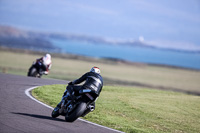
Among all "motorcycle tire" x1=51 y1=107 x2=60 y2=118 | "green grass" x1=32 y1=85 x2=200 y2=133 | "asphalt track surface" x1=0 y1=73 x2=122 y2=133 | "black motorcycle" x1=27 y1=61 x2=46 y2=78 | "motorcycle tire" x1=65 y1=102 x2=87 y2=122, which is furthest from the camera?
"black motorcycle" x1=27 y1=61 x2=46 y2=78

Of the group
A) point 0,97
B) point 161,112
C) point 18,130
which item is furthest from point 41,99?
point 18,130

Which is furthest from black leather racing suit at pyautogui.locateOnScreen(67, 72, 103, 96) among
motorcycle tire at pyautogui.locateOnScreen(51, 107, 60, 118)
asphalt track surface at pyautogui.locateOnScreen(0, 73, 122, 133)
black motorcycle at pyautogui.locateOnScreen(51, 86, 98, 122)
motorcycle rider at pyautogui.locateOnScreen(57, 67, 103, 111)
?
asphalt track surface at pyautogui.locateOnScreen(0, 73, 122, 133)

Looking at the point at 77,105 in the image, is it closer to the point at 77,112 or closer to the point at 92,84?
the point at 77,112

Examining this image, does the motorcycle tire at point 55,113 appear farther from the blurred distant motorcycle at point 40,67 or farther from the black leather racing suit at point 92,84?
the blurred distant motorcycle at point 40,67

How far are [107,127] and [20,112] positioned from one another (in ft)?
8.87

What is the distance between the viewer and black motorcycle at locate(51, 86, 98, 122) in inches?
471

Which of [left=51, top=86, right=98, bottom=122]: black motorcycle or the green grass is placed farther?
the green grass

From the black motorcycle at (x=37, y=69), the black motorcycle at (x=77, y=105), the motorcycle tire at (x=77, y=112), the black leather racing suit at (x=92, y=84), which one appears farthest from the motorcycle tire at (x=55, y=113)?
the black motorcycle at (x=37, y=69)

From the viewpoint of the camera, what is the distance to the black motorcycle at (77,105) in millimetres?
11961

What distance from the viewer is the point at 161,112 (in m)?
15.9

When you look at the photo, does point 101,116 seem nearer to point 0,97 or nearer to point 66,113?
point 66,113

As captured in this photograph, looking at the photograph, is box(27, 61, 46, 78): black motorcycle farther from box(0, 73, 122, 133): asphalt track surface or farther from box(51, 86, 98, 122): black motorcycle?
box(51, 86, 98, 122): black motorcycle

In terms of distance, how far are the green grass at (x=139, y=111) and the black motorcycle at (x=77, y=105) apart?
0.96 m

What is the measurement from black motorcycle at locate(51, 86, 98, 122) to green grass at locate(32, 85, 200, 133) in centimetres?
96
